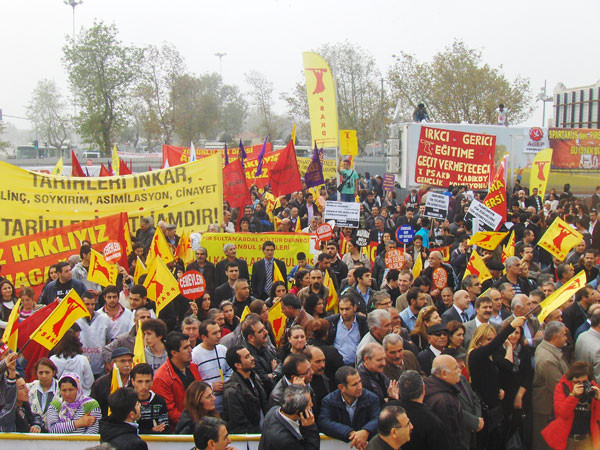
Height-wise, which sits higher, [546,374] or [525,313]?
[525,313]

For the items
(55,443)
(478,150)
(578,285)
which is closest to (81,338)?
(55,443)

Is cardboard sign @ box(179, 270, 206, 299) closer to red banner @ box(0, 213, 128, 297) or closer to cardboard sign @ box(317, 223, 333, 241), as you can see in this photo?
red banner @ box(0, 213, 128, 297)

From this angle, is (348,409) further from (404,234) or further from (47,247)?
(404,234)

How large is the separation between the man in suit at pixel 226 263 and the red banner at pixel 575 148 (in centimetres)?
1846

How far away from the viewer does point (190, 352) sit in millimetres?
6047

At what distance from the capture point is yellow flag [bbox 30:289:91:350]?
646 centimetres

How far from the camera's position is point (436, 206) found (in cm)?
1338

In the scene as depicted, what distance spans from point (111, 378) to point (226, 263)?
4724 mm

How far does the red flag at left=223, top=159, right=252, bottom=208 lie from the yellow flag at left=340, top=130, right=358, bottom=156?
495 inches

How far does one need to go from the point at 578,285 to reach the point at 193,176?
702 centimetres

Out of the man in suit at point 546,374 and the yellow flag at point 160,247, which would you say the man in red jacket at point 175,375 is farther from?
the yellow flag at point 160,247

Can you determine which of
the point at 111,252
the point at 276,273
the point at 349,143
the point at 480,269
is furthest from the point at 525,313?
the point at 349,143

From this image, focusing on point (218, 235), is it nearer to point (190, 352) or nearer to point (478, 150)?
point (190, 352)

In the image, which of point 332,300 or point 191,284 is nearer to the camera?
point 191,284
